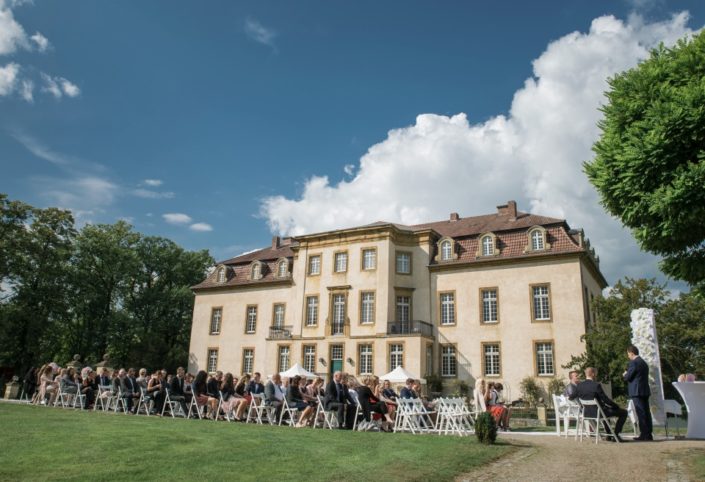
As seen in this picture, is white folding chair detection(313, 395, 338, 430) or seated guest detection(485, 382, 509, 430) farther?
seated guest detection(485, 382, 509, 430)

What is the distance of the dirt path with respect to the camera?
6506 millimetres

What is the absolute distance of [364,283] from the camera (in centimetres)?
3159

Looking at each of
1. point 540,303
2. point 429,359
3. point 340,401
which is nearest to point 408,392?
point 340,401

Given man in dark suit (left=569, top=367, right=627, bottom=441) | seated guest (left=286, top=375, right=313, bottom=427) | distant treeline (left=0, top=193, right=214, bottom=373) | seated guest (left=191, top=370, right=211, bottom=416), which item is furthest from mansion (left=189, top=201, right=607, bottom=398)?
man in dark suit (left=569, top=367, right=627, bottom=441)

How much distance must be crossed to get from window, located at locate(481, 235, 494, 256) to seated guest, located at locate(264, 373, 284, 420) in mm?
17876

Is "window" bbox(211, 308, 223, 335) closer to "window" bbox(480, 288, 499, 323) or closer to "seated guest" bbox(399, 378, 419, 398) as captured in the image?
"window" bbox(480, 288, 499, 323)

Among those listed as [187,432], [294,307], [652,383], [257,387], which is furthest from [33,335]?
[652,383]

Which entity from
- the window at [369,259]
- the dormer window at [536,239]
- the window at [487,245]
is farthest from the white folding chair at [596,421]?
the window at [369,259]

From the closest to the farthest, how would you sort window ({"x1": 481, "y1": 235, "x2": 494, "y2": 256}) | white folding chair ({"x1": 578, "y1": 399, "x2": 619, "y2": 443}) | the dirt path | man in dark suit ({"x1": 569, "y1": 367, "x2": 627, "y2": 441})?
the dirt path
white folding chair ({"x1": 578, "y1": 399, "x2": 619, "y2": 443})
man in dark suit ({"x1": 569, "y1": 367, "x2": 627, "y2": 441})
window ({"x1": 481, "y1": 235, "x2": 494, "y2": 256})

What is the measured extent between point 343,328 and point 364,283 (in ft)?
9.50

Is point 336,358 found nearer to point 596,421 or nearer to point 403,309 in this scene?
point 403,309

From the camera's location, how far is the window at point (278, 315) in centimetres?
3478

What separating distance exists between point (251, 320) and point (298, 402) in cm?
2292

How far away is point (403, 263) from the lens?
31.9 meters
